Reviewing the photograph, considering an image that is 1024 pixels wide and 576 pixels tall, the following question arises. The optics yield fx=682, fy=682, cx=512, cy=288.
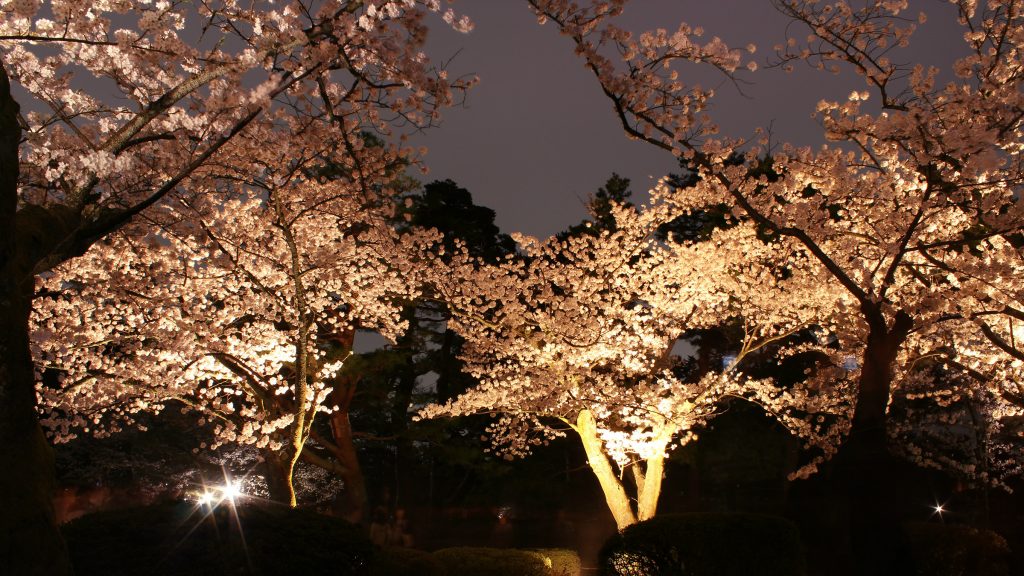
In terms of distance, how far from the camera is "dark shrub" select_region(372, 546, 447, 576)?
6926mm

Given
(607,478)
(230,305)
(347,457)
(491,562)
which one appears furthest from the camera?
(347,457)

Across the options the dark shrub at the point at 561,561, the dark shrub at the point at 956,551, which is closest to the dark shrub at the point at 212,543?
the dark shrub at the point at 561,561

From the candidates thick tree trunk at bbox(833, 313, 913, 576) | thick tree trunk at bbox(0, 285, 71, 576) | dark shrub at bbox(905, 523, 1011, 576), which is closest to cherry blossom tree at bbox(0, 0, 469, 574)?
thick tree trunk at bbox(0, 285, 71, 576)

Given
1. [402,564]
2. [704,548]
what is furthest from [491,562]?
[402,564]

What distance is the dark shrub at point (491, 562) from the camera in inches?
420

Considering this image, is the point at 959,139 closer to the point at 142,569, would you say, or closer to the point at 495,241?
the point at 142,569

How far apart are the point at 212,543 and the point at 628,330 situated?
10.8 metres

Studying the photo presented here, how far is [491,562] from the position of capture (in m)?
10.9

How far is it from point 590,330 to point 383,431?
12.1 metres

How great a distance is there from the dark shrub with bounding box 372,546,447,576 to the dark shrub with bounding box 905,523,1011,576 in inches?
301

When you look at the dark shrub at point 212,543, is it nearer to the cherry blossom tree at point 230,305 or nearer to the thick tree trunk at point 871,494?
the cherry blossom tree at point 230,305

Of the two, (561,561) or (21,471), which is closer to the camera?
(21,471)

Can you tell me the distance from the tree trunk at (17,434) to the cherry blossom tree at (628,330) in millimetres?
9244

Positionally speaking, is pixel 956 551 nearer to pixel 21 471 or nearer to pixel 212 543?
pixel 212 543
